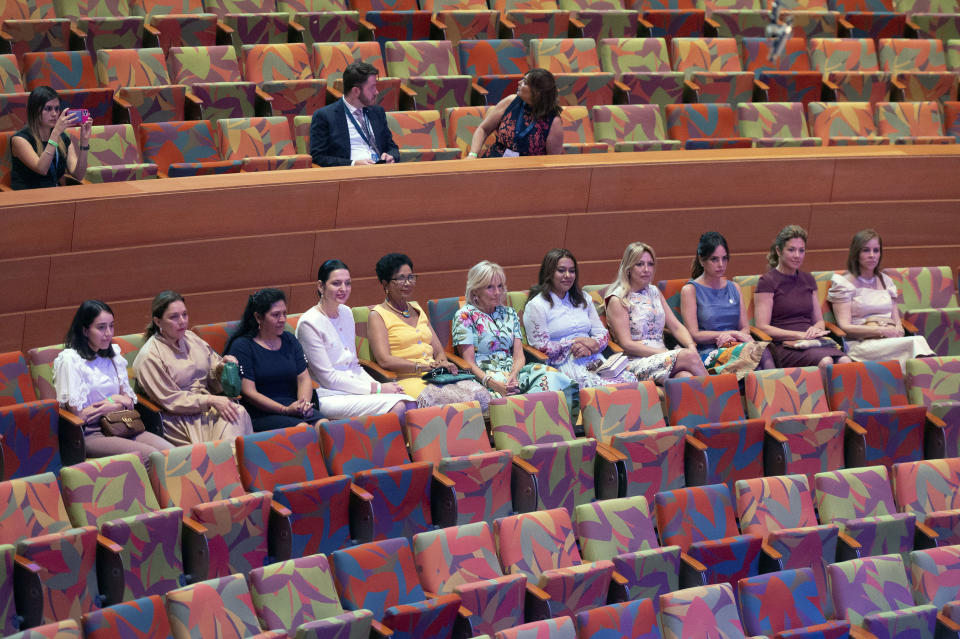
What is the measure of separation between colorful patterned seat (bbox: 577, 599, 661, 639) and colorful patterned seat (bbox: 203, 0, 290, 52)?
1926 millimetres

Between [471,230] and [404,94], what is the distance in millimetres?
539

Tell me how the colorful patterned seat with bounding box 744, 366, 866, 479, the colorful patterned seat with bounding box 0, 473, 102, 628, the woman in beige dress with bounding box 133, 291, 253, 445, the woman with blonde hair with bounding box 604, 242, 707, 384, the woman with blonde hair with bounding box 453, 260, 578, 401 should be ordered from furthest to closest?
1. the woman with blonde hair with bounding box 604, 242, 707, 384
2. the woman with blonde hair with bounding box 453, 260, 578, 401
3. the colorful patterned seat with bounding box 744, 366, 866, 479
4. the woman in beige dress with bounding box 133, 291, 253, 445
5. the colorful patterned seat with bounding box 0, 473, 102, 628

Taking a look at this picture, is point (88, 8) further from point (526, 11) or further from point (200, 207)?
point (526, 11)

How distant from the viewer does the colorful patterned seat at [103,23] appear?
298 cm

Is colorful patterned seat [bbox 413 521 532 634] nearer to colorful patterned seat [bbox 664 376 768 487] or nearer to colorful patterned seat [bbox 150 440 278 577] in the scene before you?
colorful patterned seat [bbox 150 440 278 577]

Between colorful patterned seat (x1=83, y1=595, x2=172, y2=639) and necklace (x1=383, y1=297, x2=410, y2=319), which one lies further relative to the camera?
necklace (x1=383, y1=297, x2=410, y2=319)

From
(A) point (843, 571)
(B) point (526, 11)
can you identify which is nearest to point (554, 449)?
(A) point (843, 571)

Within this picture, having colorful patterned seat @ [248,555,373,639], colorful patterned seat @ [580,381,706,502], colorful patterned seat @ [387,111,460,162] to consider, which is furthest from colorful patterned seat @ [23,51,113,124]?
colorful patterned seat @ [248,555,373,639]

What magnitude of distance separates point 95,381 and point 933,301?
1817 millimetres

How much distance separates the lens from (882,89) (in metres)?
3.52

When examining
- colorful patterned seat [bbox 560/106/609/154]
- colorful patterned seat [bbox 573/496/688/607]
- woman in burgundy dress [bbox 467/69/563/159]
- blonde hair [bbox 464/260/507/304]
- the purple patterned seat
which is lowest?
colorful patterned seat [bbox 573/496/688/607]

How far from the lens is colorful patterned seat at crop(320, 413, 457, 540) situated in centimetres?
196

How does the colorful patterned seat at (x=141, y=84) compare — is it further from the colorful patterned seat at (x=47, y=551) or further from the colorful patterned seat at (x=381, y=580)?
the colorful patterned seat at (x=381, y=580)

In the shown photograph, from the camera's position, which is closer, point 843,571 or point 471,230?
point 843,571
